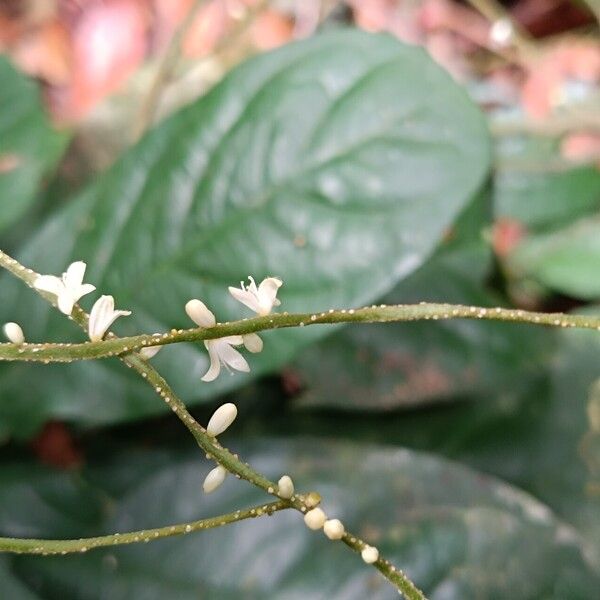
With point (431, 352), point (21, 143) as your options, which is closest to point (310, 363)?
point (431, 352)

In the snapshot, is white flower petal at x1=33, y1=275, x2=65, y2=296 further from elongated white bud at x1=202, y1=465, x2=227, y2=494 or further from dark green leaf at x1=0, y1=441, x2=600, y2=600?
dark green leaf at x1=0, y1=441, x2=600, y2=600

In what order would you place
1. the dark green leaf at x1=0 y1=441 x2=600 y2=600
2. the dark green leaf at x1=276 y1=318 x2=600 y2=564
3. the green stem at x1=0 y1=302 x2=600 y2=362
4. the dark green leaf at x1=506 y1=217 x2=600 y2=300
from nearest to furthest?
the green stem at x1=0 y1=302 x2=600 y2=362, the dark green leaf at x1=0 y1=441 x2=600 y2=600, the dark green leaf at x1=276 y1=318 x2=600 y2=564, the dark green leaf at x1=506 y1=217 x2=600 y2=300

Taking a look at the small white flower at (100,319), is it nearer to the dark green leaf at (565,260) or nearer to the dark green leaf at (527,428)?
the dark green leaf at (527,428)

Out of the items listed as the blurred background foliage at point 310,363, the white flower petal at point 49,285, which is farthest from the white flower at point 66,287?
the blurred background foliage at point 310,363

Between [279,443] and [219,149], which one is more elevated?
[219,149]

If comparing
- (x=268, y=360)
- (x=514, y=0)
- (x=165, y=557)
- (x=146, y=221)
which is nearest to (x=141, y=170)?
(x=146, y=221)

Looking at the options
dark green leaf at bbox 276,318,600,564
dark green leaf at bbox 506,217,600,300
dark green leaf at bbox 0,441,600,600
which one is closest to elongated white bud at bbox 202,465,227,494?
dark green leaf at bbox 0,441,600,600

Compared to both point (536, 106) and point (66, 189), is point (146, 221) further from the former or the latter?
point (536, 106)
